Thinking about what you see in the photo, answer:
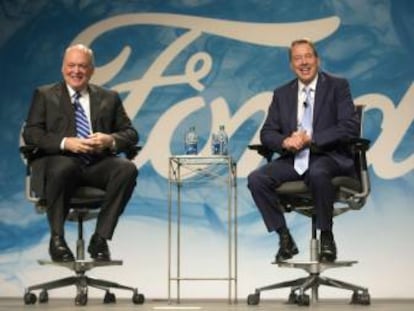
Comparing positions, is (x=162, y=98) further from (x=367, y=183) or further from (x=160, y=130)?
(x=367, y=183)

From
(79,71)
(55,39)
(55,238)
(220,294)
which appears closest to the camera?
(55,238)

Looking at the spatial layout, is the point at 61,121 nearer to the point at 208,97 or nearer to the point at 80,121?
the point at 80,121

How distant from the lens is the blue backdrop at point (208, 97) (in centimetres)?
667

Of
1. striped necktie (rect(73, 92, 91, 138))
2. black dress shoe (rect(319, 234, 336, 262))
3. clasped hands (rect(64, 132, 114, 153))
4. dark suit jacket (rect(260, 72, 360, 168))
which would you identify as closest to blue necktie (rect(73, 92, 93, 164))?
striped necktie (rect(73, 92, 91, 138))

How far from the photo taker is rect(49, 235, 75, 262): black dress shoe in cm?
513

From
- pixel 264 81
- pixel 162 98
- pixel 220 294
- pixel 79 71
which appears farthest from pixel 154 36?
pixel 220 294

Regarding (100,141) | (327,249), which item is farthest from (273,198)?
(100,141)

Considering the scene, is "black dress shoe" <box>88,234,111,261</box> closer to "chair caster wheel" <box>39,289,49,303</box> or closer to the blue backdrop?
"chair caster wheel" <box>39,289,49,303</box>

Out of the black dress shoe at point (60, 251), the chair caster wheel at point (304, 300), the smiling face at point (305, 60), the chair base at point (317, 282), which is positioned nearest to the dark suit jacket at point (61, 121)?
the black dress shoe at point (60, 251)

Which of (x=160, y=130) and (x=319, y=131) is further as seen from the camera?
(x=160, y=130)

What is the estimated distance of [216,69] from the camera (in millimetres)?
6949

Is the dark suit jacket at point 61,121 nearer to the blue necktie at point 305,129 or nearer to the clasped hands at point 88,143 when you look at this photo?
the clasped hands at point 88,143

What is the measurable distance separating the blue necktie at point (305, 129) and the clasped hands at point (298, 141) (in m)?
0.07

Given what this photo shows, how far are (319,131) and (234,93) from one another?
5.20 ft
